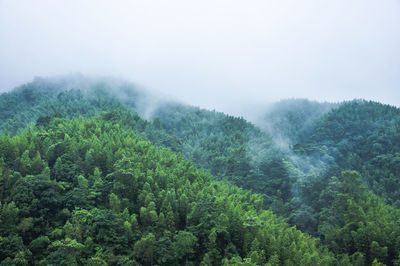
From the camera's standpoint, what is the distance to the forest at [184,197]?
1875cm

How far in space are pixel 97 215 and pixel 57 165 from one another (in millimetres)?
6373

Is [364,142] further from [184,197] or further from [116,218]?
[116,218]

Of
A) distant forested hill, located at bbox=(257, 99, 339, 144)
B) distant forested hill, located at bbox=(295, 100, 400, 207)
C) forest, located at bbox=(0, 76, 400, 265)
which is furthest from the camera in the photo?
distant forested hill, located at bbox=(257, 99, 339, 144)

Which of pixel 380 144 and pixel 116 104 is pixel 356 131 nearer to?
pixel 380 144

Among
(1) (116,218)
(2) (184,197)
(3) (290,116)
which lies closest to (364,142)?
(3) (290,116)

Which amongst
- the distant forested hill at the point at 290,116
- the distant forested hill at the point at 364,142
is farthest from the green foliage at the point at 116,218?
the distant forested hill at the point at 290,116

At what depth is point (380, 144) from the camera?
137 ft

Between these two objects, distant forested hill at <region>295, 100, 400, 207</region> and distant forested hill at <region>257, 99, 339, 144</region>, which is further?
distant forested hill at <region>257, 99, 339, 144</region>

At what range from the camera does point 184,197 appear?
22328mm

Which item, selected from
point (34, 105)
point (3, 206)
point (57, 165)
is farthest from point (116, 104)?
point (3, 206)

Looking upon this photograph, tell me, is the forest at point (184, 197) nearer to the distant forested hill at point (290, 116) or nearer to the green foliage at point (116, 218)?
the green foliage at point (116, 218)

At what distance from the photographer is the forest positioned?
1875 centimetres

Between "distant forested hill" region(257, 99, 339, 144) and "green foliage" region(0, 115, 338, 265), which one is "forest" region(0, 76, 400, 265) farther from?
"distant forested hill" region(257, 99, 339, 144)

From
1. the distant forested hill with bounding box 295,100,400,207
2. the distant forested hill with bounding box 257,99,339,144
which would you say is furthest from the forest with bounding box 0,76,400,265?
the distant forested hill with bounding box 257,99,339,144
